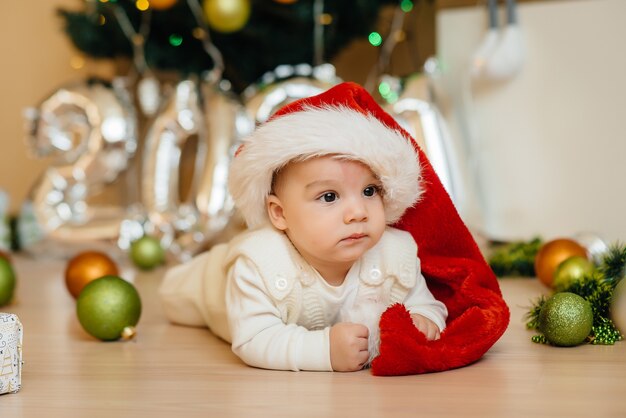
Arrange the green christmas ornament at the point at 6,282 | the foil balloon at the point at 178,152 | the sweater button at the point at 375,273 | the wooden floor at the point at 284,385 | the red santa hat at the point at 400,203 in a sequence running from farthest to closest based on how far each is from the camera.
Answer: the foil balloon at the point at 178,152 < the green christmas ornament at the point at 6,282 < the sweater button at the point at 375,273 < the red santa hat at the point at 400,203 < the wooden floor at the point at 284,385

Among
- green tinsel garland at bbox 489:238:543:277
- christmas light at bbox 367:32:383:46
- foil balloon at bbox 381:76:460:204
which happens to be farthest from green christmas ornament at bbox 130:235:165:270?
christmas light at bbox 367:32:383:46

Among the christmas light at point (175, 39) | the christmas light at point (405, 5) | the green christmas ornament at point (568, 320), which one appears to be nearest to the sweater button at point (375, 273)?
the green christmas ornament at point (568, 320)

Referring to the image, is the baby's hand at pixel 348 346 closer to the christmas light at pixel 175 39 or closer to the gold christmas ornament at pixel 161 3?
the gold christmas ornament at pixel 161 3

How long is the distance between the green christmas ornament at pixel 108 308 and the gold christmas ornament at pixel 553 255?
31.0 inches

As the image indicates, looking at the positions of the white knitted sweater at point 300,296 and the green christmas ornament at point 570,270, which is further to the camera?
the green christmas ornament at point 570,270

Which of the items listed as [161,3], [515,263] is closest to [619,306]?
[515,263]

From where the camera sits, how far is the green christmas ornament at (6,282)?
1.63 metres

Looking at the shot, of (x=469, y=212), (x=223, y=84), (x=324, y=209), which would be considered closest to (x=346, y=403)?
(x=324, y=209)

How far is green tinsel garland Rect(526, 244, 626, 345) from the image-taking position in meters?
1.23

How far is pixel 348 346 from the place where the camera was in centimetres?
108

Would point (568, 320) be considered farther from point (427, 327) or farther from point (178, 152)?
point (178, 152)

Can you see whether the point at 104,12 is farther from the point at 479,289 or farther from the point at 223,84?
the point at 479,289

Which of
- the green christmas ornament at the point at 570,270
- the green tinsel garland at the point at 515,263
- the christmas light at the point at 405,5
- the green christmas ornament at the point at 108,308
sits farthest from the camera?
the christmas light at the point at 405,5

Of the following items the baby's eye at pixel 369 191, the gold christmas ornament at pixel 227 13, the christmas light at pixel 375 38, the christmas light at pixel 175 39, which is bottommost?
the baby's eye at pixel 369 191
